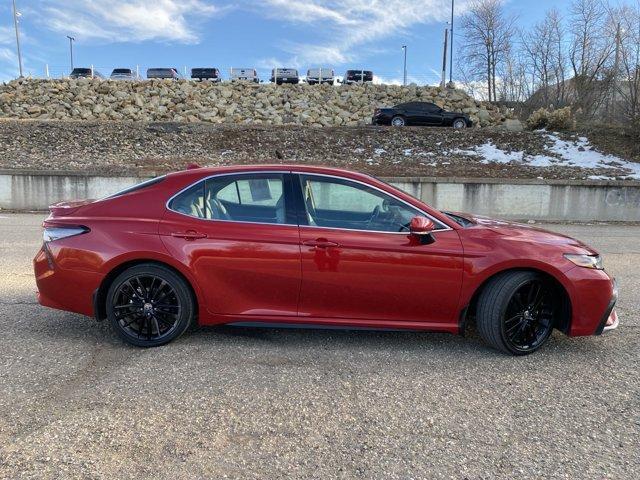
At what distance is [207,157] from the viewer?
18375 millimetres

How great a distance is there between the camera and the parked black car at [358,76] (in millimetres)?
39166

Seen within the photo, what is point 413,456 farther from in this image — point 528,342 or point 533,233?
point 533,233

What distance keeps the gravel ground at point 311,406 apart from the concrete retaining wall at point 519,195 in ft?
34.0

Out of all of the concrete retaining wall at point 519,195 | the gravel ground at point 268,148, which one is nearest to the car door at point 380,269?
the concrete retaining wall at point 519,195

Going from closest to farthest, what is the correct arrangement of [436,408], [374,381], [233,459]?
1. [233,459]
2. [436,408]
3. [374,381]

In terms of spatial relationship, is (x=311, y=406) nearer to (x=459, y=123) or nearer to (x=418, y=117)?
(x=418, y=117)

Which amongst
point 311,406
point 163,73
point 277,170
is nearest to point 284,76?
point 163,73

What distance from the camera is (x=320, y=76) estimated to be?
3872 centimetres

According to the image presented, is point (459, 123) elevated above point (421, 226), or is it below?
above

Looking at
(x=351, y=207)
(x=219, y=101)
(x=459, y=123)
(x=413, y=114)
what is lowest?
(x=351, y=207)

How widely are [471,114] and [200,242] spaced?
2961 centimetres

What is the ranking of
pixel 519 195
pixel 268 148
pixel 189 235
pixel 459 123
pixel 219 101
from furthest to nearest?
pixel 219 101 < pixel 459 123 < pixel 268 148 < pixel 519 195 < pixel 189 235

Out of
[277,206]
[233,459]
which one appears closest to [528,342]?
[277,206]

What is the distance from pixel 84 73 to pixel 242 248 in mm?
40527
